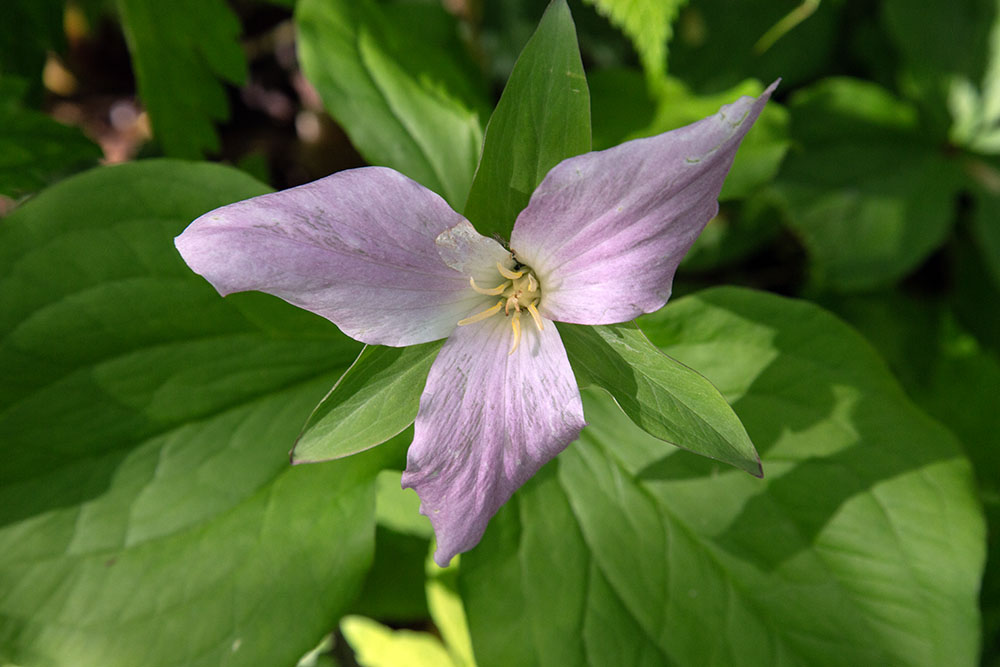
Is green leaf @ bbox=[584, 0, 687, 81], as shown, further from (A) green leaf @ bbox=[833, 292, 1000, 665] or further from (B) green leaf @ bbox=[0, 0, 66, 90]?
(B) green leaf @ bbox=[0, 0, 66, 90]

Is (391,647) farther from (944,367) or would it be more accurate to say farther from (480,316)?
(944,367)

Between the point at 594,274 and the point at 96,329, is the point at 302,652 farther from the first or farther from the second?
the point at 594,274

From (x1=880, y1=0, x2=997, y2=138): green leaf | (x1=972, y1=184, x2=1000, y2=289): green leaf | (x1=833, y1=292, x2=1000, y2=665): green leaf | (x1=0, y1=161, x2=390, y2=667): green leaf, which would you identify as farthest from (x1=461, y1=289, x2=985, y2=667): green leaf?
(x1=880, y1=0, x2=997, y2=138): green leaf

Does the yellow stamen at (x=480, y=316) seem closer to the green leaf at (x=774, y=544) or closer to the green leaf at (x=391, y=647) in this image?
the green leaf at (x=774, y=544)

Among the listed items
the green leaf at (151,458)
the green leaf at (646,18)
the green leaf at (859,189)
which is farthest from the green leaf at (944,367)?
the green leaf at (151,458)

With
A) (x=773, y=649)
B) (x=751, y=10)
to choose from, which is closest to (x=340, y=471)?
(x=773, y=649)

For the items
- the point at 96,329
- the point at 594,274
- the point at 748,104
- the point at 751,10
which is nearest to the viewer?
the point at 748,104

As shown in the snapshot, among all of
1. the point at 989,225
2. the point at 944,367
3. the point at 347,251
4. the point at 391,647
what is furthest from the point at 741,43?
the point at 391,647
